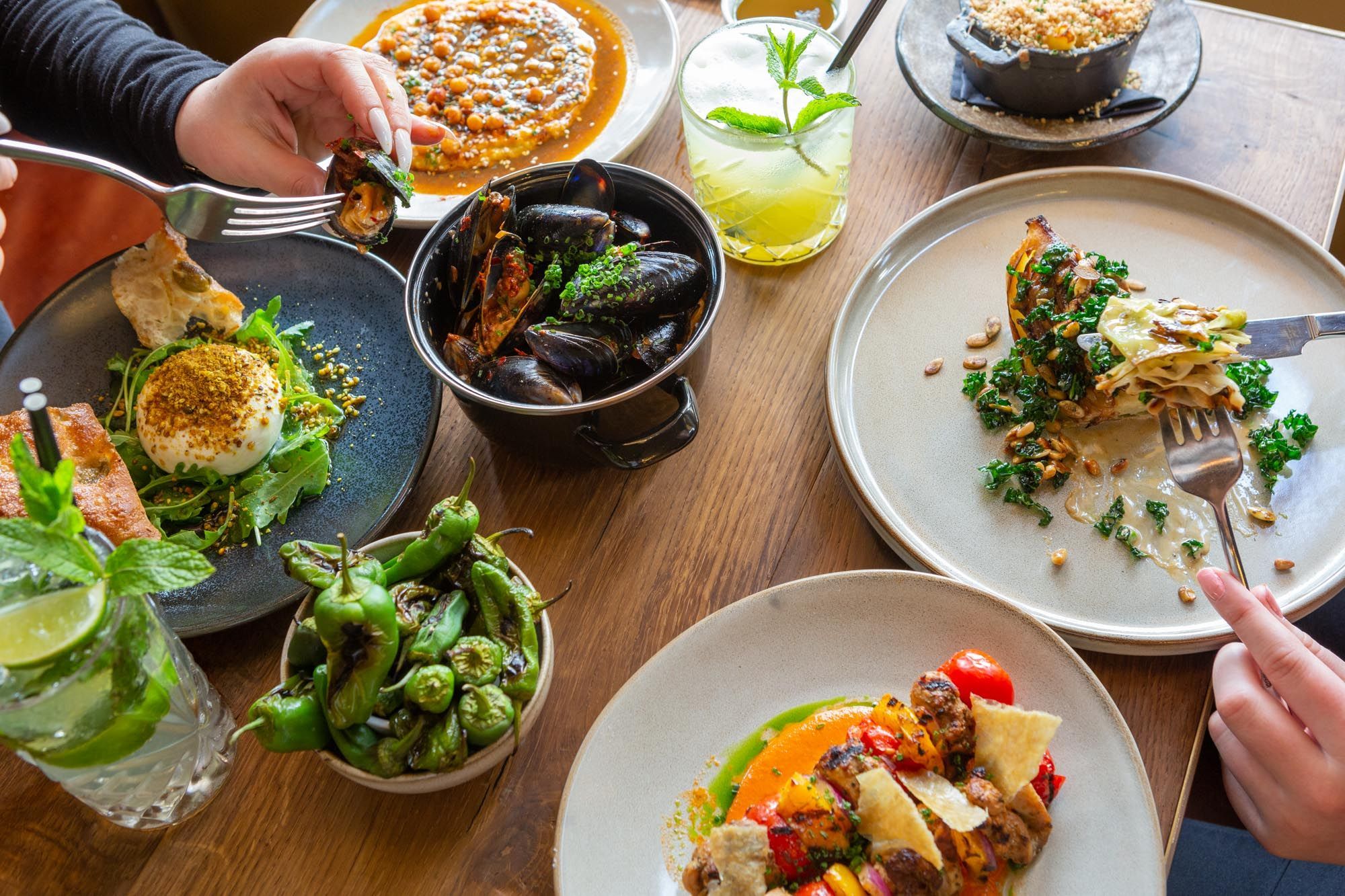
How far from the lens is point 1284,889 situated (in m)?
1.65

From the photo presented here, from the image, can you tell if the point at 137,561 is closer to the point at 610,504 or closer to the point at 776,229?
the point at 610,504

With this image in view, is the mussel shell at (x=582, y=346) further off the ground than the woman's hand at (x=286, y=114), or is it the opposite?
the woman's hand at (x=286, y=114)

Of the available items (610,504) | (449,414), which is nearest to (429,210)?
(449,414)

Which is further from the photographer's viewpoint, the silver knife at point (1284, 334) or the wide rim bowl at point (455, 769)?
the silver knife at point (1284, 334)

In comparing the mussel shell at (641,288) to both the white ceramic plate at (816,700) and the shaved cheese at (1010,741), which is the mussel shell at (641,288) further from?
the shaved cheese at (1010,741)

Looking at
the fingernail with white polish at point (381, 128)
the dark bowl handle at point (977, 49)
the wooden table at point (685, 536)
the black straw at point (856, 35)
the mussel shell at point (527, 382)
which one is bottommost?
the wooden table at point (685, 536)

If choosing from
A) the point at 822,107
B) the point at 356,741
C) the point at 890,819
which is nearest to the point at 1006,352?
the point at 822,107

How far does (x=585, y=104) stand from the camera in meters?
2.10

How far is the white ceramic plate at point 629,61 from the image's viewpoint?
1.87 m

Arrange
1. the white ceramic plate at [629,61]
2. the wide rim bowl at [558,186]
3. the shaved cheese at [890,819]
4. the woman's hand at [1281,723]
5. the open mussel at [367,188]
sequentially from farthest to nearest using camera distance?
the white ceramic plate at [629,61]
the open mussel at [367,188]
the wide rim bowl at [558,186]
the woman's hand at [1281,723]
the shaved cheese at [890,819]

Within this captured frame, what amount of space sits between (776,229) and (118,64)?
133 cm

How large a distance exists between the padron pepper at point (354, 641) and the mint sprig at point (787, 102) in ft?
3.16

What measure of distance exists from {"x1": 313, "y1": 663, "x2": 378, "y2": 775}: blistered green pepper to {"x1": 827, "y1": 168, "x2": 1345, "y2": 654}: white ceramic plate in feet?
2.48

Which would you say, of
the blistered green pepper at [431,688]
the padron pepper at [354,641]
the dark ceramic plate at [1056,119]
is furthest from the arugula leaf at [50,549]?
the dark ceramic plate at [1056,119]
